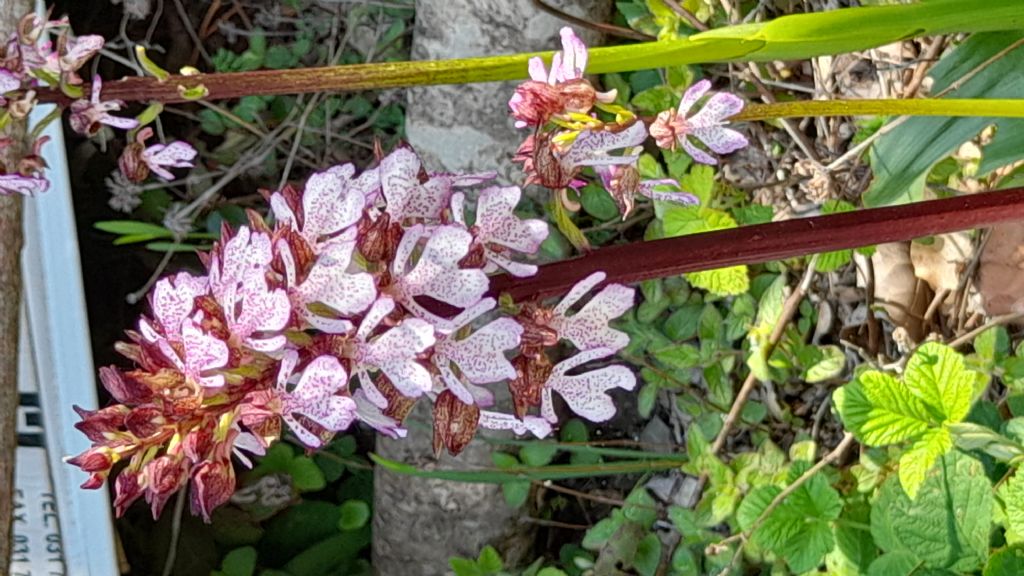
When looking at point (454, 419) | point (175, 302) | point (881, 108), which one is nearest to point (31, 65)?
point (175, 302)

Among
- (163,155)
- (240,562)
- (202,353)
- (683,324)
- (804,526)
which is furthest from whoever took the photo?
(240,562)

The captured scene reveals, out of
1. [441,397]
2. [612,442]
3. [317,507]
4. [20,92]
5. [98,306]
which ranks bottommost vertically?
[317,507]

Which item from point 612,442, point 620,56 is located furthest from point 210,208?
point 620,56

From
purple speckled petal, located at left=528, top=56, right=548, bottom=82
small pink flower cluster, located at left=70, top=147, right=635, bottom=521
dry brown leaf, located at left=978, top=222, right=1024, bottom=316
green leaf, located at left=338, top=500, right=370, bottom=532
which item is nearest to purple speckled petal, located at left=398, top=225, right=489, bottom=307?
small pink flower cluster, located at left=70, top=147, right=635, bottom=521

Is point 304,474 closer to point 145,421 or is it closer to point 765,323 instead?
point 765,323

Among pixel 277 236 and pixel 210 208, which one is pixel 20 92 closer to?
pixel 277 236

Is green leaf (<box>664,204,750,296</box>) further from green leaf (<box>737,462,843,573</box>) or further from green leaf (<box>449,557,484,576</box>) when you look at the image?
green leaf (<box>449,557,484,576</box>)

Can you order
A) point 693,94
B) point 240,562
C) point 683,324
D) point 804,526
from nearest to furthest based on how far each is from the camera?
1. point 693,94
2. point 804,526
3. point 683,324
4. point 240,562

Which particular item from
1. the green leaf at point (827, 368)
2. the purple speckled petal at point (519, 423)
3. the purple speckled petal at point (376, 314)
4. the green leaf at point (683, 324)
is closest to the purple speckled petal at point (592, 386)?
the purple speckled petal at point (519, 423)
